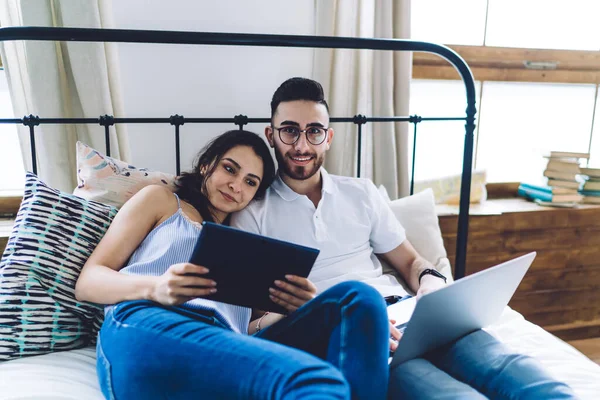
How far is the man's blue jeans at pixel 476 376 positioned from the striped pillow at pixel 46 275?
67cm

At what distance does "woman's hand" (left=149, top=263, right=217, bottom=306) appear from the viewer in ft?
2.72

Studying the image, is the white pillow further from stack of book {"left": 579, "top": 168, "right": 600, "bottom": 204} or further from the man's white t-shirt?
stack of book {"left": 579, "top": 168, "right": 600, "bottom": 204}

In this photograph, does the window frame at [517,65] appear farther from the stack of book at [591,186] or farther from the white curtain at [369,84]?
the stack of book at [591,186]

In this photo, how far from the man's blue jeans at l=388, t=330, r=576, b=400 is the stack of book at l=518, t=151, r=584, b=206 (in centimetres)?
130

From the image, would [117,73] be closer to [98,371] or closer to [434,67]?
[98,371]

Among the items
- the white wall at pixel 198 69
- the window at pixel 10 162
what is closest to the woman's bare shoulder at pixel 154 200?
the white wall at pixel 198 69

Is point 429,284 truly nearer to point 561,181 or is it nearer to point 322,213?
point 322,213

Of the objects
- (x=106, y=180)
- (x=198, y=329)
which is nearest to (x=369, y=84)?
(x=106, y=180)

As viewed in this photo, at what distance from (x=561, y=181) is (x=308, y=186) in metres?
1.32

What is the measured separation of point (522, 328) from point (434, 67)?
4.08ft

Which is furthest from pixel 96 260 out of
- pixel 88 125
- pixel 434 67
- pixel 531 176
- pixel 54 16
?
pixel 531 176

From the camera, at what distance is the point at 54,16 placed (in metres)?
1.53

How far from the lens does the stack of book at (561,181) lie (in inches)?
79.1

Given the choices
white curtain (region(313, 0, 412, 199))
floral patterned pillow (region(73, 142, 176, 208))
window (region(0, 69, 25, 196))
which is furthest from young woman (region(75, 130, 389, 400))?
window (region(0, 69, 25, 196))
